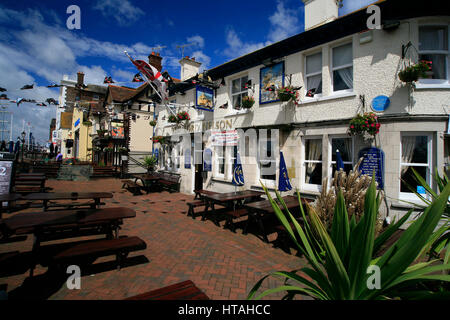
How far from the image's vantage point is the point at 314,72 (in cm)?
752

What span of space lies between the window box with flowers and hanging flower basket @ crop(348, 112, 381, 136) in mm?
2152

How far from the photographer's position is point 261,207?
18.4 feet

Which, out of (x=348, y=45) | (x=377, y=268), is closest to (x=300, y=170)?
(x=348, y=45)

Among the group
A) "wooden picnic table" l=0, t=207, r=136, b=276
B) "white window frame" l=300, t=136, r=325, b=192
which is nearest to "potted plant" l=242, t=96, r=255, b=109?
"white window frame" l=300, t=136, r=325, b=192

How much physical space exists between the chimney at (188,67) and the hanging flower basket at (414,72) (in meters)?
10.9

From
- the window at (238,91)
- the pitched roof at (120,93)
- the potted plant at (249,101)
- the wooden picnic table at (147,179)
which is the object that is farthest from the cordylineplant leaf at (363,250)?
the pitched roof at (120,93)

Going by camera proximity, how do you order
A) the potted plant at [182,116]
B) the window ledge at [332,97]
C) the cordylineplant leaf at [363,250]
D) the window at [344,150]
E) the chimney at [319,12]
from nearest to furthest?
the cordylineplant leaf at [363,250], the window ledge at [332,97], the window at [344,150], the chimney at [319,12], the potted plant at [182,116]

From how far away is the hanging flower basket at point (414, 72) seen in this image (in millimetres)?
5109

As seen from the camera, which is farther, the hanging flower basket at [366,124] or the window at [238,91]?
the window at [238,91]

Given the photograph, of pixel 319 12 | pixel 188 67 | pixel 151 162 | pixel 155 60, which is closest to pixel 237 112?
pixel 319 12

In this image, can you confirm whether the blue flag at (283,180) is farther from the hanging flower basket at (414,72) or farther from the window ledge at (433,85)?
the window ledge at (433,85)

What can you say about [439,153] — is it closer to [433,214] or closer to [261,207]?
[261,207]

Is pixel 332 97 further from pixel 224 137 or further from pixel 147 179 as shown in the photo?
pixel 147 179
